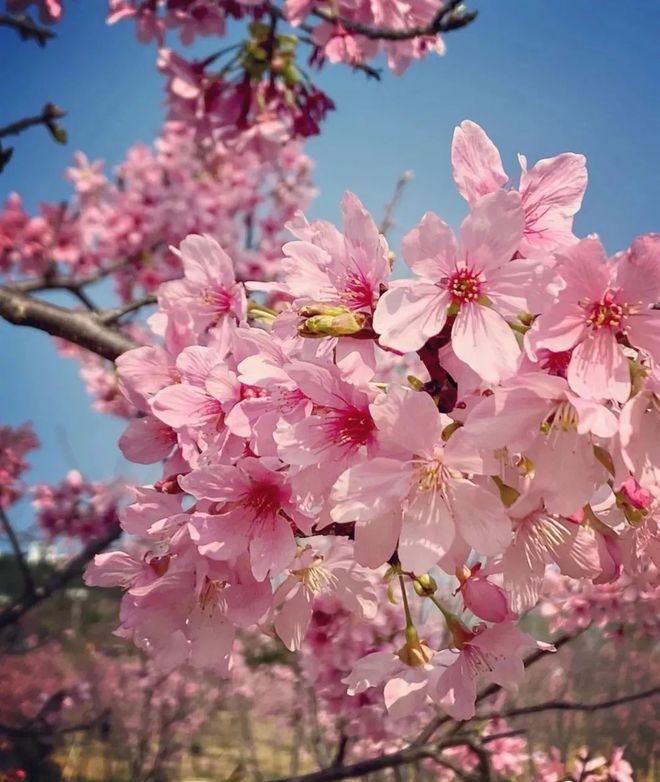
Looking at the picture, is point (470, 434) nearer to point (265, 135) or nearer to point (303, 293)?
point (303, 293)

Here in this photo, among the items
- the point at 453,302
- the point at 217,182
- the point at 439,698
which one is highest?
the point at 217,182

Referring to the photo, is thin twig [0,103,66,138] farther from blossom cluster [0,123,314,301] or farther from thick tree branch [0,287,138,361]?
blossom cluster [0,123,314,301]

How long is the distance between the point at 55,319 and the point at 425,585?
0.87 metres

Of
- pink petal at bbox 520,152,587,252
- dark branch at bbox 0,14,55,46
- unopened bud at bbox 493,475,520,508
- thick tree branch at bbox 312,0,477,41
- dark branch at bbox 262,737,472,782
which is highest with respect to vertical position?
dark branch at bbox 0,14,55,46

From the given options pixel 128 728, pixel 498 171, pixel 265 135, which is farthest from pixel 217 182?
pixel 128 728

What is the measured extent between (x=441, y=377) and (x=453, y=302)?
0.07 metres

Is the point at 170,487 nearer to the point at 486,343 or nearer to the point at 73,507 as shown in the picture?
the point at 486,343

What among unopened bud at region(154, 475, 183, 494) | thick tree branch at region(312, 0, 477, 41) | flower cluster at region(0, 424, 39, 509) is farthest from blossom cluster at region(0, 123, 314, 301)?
unopened bud at region(154, 475, 183, 494)

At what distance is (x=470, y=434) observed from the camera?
19.8 inches

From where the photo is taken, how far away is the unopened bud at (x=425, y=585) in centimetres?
67

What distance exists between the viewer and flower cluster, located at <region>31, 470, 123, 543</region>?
3686 mm

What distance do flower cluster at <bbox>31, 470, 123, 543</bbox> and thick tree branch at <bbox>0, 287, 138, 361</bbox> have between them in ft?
8.39

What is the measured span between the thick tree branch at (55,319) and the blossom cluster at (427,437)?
0.54 meters

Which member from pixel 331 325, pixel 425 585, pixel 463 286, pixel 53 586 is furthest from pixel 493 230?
pixel 53 586
